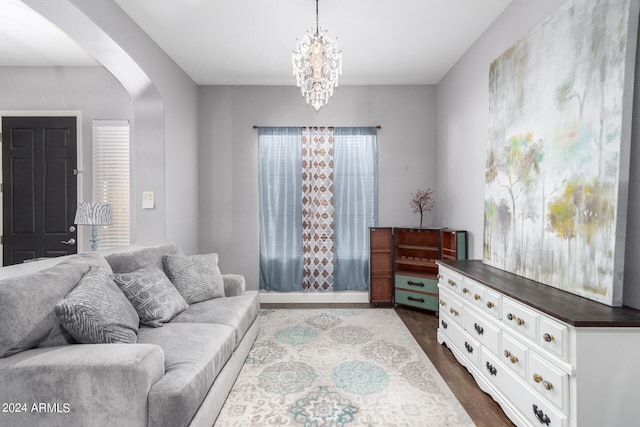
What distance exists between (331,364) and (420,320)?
1.53m

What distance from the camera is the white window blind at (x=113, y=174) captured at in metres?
3.79

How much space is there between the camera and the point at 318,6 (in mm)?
2752

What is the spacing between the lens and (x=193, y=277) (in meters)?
2.85

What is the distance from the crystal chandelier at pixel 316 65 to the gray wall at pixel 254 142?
204cm

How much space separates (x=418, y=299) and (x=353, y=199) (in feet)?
4.94

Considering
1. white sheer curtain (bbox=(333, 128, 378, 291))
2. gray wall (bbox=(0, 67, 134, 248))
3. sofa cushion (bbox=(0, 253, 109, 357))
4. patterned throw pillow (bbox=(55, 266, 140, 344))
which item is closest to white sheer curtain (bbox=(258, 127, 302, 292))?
white sheer curtain (bbox=(333, 128, 378, 291))

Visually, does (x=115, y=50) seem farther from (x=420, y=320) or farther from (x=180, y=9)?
(x=420, y=320)

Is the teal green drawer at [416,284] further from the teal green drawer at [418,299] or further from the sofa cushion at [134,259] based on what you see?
the sofa cushion at [134,259]

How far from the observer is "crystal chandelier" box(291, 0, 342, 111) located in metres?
2.38

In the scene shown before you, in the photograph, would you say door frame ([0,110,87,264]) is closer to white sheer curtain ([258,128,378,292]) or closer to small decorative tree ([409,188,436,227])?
white sheer curtain ([258,128,378,292])

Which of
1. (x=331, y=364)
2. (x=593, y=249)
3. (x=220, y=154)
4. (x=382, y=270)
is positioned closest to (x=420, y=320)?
(x=382, y=270)

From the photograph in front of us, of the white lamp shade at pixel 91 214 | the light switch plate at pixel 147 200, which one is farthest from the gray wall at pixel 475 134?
the white lamp shade at pixel 91 214

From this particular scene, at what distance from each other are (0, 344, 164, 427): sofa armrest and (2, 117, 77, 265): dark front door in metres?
2.80

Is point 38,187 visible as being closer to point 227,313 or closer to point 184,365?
point 227,313
